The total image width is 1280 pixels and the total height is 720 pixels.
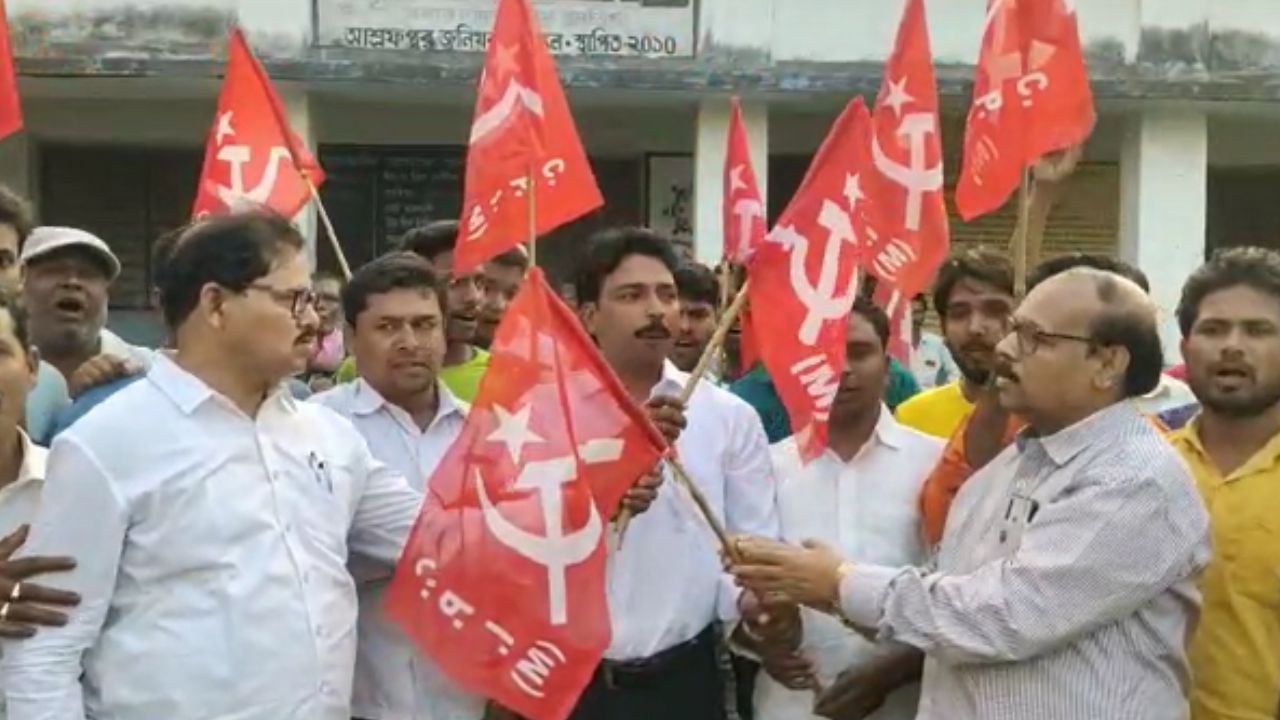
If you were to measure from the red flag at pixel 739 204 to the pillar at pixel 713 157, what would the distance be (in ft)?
16.7

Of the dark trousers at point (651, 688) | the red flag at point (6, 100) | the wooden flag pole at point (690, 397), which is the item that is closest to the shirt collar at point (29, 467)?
the wooden flag pole at point (690, 397)

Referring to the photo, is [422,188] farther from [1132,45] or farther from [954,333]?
[954,333]

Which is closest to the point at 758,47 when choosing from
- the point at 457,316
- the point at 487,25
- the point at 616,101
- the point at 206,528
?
the point at 616,101

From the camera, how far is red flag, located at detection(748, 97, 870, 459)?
13.6ft

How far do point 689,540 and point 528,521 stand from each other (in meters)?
0.80

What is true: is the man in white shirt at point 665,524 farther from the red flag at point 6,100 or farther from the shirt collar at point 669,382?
the red flag at point 6,100

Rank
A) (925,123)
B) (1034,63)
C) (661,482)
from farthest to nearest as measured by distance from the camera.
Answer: (1034,63), (925,123), (661,482)

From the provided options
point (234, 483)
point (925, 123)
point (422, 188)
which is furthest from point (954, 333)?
point (422, 188)

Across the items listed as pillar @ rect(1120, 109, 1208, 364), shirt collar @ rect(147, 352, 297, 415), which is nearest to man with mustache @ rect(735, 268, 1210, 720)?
shirt collar @ rect(147, 352, 297, 415)

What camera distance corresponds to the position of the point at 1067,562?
3.15 metres

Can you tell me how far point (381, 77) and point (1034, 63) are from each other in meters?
7.36

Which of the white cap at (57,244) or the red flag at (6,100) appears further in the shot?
the red flag at (6,100)

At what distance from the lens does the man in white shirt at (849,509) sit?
407 centimetres

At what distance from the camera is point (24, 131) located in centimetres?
1374
